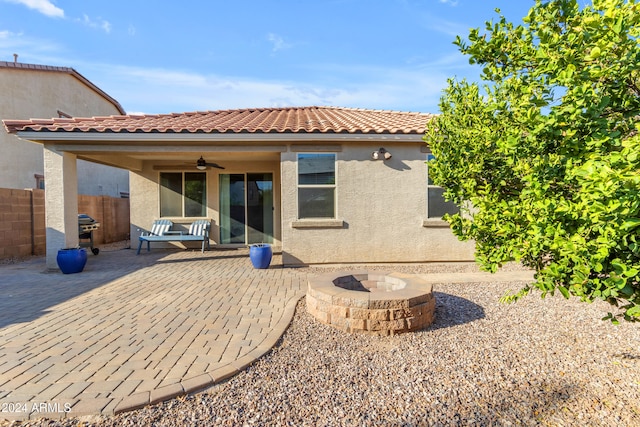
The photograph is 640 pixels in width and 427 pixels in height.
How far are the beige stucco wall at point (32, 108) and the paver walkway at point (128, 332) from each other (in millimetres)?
9572

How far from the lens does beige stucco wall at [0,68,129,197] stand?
1362 cm

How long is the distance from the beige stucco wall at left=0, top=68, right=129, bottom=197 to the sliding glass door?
397 inches

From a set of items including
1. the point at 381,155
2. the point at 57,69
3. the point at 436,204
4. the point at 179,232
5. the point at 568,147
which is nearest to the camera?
the point at 568,147

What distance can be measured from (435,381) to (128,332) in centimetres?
364

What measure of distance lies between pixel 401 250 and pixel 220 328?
5458mm

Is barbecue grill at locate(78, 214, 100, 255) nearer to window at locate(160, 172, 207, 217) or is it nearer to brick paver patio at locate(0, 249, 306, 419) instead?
window at locate(160, 172, 207, 217)

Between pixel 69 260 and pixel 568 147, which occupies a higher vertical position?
pixel 568 147

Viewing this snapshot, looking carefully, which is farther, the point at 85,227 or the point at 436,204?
the point at 85,227

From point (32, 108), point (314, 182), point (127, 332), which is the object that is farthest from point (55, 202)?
Answer: point (32, 108)

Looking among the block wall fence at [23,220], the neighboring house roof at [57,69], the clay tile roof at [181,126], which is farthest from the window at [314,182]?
the neighboring house roof at [57,69]

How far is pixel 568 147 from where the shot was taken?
205cm

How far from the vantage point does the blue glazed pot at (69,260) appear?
23.9 ft

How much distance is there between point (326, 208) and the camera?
824 centimetres

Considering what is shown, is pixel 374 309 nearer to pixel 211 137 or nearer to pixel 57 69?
pixel 211 137
